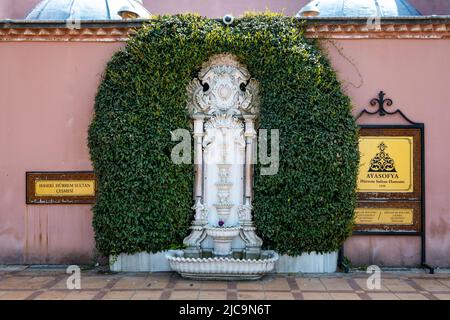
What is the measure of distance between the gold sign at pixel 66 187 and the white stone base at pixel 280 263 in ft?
4.07

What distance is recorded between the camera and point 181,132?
7.46 metres

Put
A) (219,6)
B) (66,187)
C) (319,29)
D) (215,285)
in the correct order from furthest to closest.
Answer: (219,6) < (66,187) < (319,29) < (215,285)

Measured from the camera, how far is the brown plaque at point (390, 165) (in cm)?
760

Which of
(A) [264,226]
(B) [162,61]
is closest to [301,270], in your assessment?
(A) [264,226]

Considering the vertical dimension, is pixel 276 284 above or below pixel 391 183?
below

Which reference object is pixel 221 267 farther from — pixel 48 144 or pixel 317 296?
pixel 48 144

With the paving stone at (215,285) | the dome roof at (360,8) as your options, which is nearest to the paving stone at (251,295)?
the paving stone at (215,285)

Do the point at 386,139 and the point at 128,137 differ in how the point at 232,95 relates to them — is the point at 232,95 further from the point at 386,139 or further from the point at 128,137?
the point at 386,139

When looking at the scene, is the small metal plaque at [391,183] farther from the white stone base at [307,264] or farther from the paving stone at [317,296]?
the paving stone at [317,296]

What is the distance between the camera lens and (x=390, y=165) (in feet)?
25.0

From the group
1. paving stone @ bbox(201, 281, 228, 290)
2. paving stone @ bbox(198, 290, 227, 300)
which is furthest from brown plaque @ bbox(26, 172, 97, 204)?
paving stone @ bbox(198, 290, 227, 300)

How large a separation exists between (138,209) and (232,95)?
2.38 m

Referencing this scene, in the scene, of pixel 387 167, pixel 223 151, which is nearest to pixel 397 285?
pixel 387 167

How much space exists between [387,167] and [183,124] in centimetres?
337
